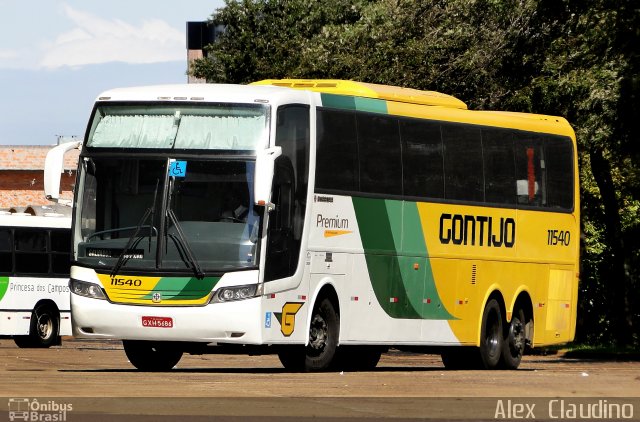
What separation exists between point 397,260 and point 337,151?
2186mm

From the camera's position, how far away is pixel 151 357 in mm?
22219

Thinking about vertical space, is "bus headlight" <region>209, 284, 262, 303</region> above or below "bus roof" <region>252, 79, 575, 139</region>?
below

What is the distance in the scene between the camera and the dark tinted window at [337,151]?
2122 centimetres

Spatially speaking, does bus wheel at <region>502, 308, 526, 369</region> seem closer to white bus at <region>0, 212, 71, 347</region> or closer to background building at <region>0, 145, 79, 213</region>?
white bus at <region>0, 212, 71, 347</region>

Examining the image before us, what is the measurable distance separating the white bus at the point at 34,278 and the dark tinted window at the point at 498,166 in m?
15.7

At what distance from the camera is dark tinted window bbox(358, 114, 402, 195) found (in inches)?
872

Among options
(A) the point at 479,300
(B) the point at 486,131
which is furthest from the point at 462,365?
(B) the point at 486,131

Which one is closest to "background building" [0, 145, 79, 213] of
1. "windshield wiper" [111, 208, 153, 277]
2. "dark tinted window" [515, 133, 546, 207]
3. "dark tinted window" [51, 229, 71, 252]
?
"dark tinted window" [51, 229, 71, 252]

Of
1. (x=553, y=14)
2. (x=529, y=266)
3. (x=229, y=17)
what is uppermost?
(x=229, y=17)

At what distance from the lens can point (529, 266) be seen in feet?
84.9

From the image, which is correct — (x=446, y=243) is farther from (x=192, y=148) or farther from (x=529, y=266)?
(x=192, y=148)

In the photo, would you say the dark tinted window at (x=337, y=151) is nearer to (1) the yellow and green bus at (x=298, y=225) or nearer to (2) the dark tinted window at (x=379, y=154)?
(1) the yellow and green bus at (x=298, y=225)

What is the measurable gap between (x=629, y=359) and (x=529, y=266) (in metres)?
8.09

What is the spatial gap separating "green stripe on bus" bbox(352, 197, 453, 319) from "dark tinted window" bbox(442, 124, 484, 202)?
3.49ft
